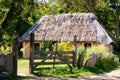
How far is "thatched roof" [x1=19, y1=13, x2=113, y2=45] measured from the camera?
3453 centimetres

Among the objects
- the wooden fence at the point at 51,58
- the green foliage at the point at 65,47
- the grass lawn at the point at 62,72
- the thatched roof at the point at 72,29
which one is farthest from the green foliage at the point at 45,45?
the grass lawn at the point at 62,72

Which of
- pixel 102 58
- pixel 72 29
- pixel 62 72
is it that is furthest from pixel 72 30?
pixel 62 72

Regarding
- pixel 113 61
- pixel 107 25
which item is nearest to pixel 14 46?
pixel 113 61

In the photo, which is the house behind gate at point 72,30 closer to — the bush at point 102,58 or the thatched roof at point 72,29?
the thatched roof at point 72,29

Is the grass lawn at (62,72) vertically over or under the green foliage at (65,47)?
under

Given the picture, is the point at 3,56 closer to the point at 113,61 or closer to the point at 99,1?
the point at 113,61

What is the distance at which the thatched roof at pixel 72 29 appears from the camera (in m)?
34.5

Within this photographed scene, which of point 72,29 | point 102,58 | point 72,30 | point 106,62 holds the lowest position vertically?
point 106,62

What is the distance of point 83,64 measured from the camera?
72.4 ft

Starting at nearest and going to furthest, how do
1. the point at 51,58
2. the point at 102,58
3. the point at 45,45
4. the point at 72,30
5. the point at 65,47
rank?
1. the point at 51,58
2. the point at 102,58
3. the point at 65,47
4. the point at 45,45
5. the point at 72,30

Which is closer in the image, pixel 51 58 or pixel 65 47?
pixel 51 58

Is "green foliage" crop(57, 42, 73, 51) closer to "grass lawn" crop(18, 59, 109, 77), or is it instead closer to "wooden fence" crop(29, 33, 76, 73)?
"wooden fence" crop(29, 33, 76, 73)

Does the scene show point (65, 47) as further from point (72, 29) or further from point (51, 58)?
point (51, 58)

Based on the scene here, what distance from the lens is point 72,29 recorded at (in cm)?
3616
